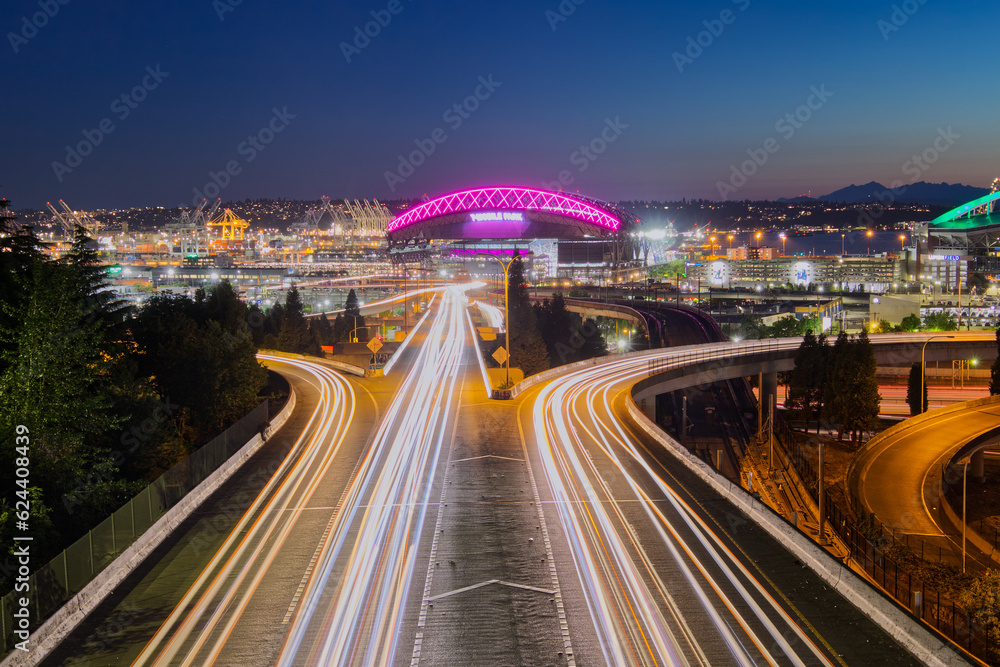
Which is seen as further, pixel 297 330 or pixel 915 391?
pixel 297 330

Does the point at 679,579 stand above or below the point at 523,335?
below

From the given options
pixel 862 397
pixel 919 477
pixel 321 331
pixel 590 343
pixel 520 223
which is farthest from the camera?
pixel 520 223

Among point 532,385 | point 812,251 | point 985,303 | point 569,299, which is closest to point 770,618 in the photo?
point 532,385

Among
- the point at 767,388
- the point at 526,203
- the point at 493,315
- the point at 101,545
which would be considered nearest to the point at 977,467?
the point at 767,388

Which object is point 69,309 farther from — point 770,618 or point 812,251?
point 812,251

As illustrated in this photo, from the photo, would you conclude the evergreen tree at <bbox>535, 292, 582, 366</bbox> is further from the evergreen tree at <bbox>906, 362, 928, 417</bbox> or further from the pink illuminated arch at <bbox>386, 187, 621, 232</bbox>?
the pink illuminated arch at <bbox>386, 187, 621, 232</bbox>

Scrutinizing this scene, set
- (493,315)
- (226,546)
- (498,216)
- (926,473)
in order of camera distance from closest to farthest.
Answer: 1. (226,546)
2. (926,473)
3. (493,315)
4. (498,216)

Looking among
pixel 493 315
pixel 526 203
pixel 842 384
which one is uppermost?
pixel 526 203

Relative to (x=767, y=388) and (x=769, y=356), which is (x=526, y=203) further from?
(x=769, y=356)
